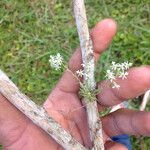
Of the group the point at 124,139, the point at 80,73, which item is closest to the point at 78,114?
the point at 80,73

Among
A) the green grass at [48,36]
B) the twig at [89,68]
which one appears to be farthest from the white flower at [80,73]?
the green grass at [48,36]

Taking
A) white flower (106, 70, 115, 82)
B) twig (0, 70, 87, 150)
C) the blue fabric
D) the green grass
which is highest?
white flower (106, 70, 115, 82)

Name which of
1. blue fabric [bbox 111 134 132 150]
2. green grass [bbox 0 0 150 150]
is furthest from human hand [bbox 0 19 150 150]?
green grass [bbox 0 0 150 150]

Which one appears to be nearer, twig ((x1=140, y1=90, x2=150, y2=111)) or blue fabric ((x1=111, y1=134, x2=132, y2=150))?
blue fabric ((x1=111, y1=134, x2=132, y2=150))

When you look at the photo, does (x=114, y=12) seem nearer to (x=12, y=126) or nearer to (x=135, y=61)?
(x=135, y=61)

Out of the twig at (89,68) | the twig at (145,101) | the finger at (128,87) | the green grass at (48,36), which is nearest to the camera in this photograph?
the finger at (128,87)

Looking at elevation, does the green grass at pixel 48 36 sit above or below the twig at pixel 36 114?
below

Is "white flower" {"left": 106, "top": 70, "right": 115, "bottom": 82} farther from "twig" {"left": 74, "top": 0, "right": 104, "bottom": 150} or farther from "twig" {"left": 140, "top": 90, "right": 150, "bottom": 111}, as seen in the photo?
"twig" {"left": 140, "top": 90, "right": 150, "bottom": 111}

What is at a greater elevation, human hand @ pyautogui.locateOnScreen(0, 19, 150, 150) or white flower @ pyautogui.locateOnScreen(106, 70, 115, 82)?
white flower @ pyautogui.locateOnScreen(106, 70, 115, 82)

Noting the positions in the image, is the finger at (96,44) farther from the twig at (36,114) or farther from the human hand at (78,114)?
the twig at (36,114)

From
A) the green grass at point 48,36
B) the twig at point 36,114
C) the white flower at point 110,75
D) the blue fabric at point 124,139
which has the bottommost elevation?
the blue fabric at point 124,139

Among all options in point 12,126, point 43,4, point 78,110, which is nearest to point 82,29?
point 78,110
